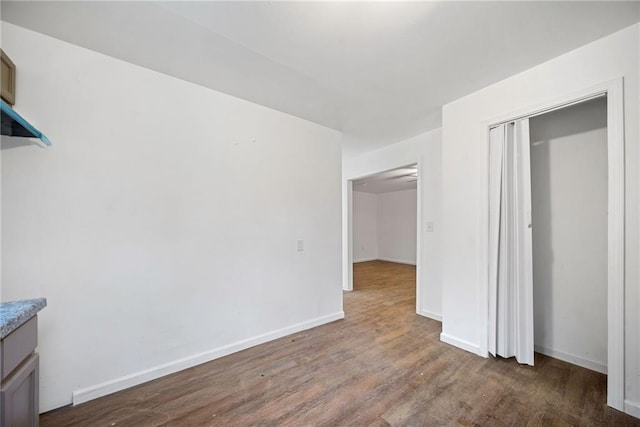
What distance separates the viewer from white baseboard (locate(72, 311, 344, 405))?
1.75 m

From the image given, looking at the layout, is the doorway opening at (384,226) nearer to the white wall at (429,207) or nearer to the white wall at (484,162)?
the white wall at (429,207)

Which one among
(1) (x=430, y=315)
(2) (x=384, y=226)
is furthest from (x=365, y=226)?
(1) (x=430, y=315)

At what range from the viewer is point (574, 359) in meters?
2.20

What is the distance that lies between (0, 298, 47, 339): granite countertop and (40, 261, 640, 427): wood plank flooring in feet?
3.18

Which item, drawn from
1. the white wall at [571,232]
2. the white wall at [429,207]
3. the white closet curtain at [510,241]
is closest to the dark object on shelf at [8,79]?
the white closet curtain at [510,241]

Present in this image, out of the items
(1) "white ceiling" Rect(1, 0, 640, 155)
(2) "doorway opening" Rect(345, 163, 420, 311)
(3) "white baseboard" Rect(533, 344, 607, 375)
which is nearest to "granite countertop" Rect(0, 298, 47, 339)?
(1) "white ceiling" Rect(1, 0, 640, 155)

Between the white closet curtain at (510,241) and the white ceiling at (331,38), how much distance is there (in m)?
0.66

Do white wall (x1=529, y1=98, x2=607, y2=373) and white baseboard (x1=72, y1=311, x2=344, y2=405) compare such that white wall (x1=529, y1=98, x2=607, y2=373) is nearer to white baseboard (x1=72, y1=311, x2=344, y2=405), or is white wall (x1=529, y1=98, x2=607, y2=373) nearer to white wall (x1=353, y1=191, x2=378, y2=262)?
white baseboard (x1=72, y1=311, x2=344, y2=405)

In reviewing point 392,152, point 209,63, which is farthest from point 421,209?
point 209,63

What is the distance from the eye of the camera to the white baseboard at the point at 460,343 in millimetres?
2347

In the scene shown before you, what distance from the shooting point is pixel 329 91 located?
2.36m

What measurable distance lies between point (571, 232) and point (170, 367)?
12.2 ft

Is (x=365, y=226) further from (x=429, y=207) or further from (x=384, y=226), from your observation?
(x=429, y=207)

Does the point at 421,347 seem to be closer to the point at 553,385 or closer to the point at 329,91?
the point at 553,385
